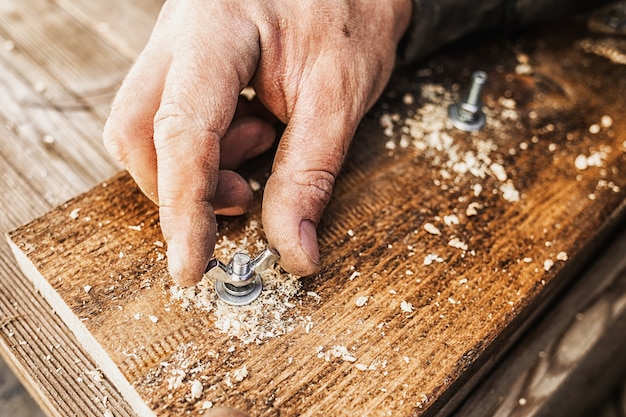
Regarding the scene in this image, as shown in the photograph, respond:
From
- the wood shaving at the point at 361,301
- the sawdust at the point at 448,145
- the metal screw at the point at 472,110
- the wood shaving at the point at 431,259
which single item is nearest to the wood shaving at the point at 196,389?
the wood shaving at the point at 361,301

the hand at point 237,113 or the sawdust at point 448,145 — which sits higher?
the hand at point 237,113

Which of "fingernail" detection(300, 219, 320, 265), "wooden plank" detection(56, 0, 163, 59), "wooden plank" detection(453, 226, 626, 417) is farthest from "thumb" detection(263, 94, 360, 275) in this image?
"wooden plank" detection(56, 0, 163, 59)

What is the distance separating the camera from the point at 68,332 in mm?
822

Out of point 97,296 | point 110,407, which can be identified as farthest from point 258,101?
point 110,407

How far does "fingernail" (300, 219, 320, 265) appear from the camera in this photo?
0.78 metres

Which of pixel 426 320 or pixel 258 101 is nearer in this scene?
pixel 426 320

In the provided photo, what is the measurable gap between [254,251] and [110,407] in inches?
11.0

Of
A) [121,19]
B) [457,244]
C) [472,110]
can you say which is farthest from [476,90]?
[121,19]

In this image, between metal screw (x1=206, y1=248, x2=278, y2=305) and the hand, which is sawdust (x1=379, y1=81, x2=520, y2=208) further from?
metal screw (x1=206, y1=248, x2=278, y2=305)

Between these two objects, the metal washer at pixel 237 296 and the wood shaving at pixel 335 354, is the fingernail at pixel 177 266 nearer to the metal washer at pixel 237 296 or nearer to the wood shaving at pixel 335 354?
the metal washer at pixel 237 296

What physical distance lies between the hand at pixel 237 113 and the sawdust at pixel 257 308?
0.13 ft

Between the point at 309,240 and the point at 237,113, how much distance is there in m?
0.31

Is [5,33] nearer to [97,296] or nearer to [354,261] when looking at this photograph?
[97,296]

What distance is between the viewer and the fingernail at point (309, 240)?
0.78m
